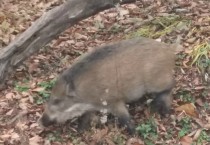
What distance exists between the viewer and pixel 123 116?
18.3 feet

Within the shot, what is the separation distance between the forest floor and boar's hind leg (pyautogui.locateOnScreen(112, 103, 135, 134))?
3.1 inches

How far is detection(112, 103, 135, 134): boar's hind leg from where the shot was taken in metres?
5.54

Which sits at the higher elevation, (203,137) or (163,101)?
(163,101)

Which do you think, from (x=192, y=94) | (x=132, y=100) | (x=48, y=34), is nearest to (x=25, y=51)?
(x=48, y=34)

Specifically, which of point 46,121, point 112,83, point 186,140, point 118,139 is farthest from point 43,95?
point 186,140

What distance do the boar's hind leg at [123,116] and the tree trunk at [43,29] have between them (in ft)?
5.25

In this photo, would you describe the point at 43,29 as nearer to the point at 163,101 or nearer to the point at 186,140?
the point at 163,101

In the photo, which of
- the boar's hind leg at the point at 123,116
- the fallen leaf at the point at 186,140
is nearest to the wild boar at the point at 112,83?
the boar's hind leg at the point at 123,116

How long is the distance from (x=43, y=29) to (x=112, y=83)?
1.50 meters

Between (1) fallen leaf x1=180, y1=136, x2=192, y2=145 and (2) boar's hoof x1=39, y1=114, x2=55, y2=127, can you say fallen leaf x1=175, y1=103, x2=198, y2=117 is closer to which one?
(1) fallen leaf x1=180, y1=136, x2=192, y2=145

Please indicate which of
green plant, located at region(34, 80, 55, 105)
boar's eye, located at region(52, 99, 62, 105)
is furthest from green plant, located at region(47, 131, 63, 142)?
green plant, located at region(34, 80, 55, 105)

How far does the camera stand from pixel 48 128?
18.9ft

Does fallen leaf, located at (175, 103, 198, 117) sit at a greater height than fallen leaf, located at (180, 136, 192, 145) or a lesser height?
greater

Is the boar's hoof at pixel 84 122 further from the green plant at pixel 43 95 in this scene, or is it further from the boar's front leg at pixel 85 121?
the green plant at pixel 43 95
